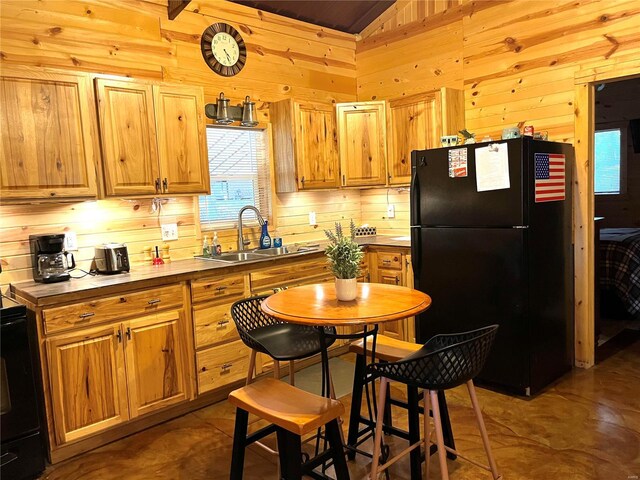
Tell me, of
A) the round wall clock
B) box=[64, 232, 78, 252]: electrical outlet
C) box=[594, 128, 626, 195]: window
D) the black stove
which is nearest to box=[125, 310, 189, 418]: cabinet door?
the black stove

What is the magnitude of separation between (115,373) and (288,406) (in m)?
1.39

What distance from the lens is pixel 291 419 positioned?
1791mm

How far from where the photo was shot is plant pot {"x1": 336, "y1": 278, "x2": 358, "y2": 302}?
219 cm

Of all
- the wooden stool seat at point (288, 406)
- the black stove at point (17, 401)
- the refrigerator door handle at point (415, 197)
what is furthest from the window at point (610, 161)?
the black stove at point (17, 401)

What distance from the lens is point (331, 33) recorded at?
4.72 meters

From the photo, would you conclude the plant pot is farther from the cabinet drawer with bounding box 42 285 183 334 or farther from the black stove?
the black stove

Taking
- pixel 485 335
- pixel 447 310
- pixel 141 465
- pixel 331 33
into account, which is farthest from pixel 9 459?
pixel 331 33

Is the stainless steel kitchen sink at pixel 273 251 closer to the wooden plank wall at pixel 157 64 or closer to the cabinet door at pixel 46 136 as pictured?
the wooden plank wall at pixel 157 64

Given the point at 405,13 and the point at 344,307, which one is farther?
the point at 405,13

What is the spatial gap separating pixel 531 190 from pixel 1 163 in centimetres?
305

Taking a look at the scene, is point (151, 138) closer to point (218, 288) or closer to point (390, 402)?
point (218, 288)

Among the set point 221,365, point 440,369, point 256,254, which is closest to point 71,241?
point 221,365

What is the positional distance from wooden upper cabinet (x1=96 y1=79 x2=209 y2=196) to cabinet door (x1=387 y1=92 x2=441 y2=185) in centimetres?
172

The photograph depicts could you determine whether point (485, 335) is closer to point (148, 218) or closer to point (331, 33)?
point (148, 218)
